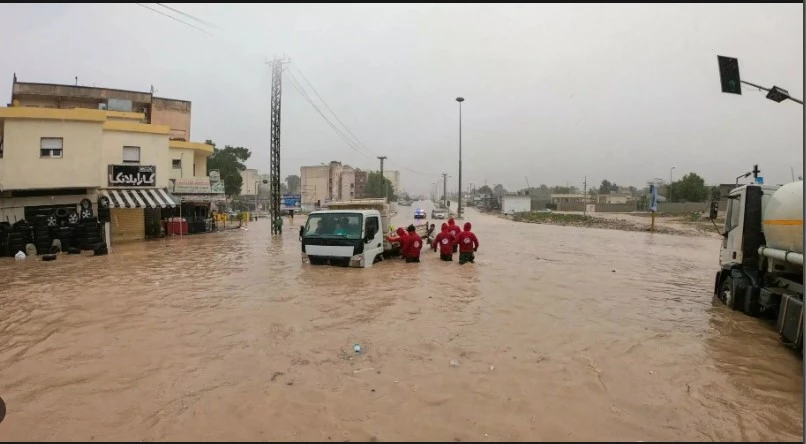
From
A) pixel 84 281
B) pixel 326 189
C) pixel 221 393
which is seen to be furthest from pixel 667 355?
pixel 326 189

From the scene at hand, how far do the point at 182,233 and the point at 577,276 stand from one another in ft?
77.9

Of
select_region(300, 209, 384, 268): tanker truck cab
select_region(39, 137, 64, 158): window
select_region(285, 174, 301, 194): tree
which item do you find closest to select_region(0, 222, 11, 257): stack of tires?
select_region(39, 137, 64, 158): window

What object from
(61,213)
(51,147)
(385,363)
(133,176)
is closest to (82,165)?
(51,147)

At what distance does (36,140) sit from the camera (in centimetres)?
1806

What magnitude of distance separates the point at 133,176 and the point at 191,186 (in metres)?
5.49

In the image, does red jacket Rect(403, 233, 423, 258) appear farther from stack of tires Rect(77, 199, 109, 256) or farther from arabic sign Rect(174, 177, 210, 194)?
arabic sign Rect(174, 177, 210, 194)

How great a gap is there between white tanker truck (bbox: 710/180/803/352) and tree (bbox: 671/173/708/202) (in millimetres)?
74488

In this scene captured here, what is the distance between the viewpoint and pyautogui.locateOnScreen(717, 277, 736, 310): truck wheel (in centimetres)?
866

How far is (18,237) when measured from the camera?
16.0 meters

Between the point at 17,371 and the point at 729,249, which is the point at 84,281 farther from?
the point at 729,249

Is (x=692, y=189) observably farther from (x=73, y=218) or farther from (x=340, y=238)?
(x=73, y=218)

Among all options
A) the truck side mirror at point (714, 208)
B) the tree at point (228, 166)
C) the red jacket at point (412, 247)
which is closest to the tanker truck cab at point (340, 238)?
the red jacket at point (412, 247)

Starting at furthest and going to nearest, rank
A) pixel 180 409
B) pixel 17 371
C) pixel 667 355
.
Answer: pixel 667 355, pixel 17 371, pixel 180 409

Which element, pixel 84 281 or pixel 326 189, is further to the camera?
pixel 326 189
